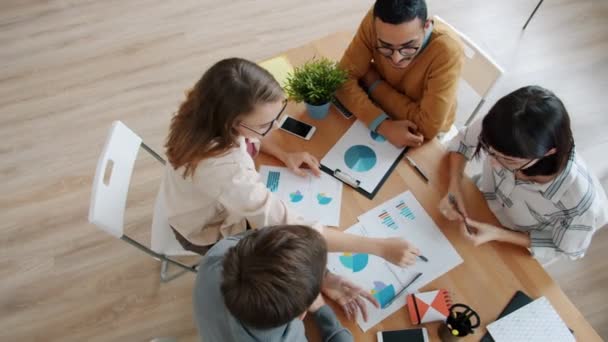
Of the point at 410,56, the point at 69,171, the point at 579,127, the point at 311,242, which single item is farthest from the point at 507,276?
the point at 69,171

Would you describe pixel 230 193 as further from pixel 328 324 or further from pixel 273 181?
pixel 328 324

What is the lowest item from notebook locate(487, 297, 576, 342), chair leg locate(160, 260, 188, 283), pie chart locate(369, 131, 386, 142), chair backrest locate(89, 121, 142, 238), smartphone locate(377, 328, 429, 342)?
chair leg locate(160, 260, 188, 283)

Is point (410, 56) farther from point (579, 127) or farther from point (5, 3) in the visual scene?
point (5, 3)

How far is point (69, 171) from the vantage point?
7.32 feet

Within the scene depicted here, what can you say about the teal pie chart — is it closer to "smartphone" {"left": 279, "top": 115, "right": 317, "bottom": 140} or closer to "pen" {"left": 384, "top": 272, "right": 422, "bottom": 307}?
"smartphone" {"left": 279, "top": 115, "right": 317, "bottom": 140}

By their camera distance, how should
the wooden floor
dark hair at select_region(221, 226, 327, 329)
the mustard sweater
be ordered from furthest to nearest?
the wooden floor → the mustard sweater → dark hair at select_region(221, 226, 327, 329)

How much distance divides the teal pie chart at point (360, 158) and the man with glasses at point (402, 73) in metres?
0.08

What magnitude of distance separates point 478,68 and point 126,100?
2.11 meters

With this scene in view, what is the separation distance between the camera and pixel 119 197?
1.29m

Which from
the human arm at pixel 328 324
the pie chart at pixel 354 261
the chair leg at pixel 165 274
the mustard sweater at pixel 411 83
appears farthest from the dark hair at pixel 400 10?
the chair leg at pixel 165 274

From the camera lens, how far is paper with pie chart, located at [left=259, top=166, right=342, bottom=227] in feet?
3.87

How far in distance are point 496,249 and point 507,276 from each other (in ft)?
0.26

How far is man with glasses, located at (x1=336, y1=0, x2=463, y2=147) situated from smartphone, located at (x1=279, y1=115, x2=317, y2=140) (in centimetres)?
17

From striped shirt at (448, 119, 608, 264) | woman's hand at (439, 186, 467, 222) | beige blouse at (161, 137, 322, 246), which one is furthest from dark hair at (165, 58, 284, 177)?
striped shirt at (448, 119, 608, 264)
